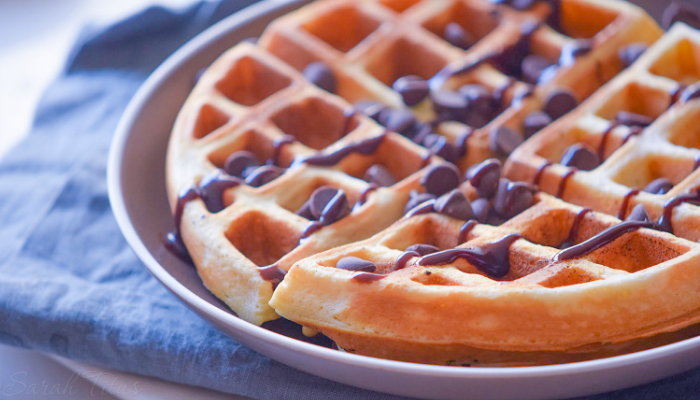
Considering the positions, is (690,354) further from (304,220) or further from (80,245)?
(80,245)

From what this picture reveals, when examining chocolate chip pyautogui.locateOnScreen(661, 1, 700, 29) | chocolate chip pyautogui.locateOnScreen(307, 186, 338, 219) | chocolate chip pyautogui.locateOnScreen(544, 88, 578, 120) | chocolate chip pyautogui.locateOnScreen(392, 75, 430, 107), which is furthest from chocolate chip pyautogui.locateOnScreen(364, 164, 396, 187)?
chocolate chip pyautogui.locateOnScreen(661, 1, 700, 29)

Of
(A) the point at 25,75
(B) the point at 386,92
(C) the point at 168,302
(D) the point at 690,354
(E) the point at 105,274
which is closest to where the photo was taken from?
(D) the point at 690,354

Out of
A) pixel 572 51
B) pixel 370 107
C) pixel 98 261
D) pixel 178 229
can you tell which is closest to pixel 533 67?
pixel 572 51

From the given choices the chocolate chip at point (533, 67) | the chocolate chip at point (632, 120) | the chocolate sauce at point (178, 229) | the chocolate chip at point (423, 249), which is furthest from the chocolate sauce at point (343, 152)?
the chocolate chip at point (632, 120)

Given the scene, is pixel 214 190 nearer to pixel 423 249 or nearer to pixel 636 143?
pixel 423 249

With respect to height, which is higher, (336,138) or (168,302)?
(336,138)

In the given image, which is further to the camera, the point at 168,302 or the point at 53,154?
the point at 53,154

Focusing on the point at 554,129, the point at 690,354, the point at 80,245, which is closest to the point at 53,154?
the point at 80,245

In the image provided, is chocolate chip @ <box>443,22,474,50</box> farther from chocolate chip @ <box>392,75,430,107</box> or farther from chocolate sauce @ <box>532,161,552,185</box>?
chocolate sauce @ <box>532,161,552,185</box>
